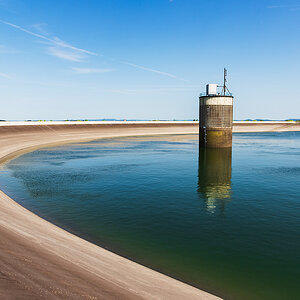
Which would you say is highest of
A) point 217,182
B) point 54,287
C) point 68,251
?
point 54,287

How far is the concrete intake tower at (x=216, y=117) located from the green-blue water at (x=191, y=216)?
69.6 feet

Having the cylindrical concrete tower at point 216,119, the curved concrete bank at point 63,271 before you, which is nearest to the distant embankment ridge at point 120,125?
the cylindrical concrete tower at point 216,119

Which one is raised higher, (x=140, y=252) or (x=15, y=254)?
(x=15, y=254)

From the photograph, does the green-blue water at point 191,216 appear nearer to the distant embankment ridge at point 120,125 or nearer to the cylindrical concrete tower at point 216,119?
the cylindrical concrete tower at point 216,119

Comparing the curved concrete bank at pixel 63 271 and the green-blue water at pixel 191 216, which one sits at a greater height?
the curved concrete bank at pixel 63 271

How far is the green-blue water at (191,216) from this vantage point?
12.2 metres

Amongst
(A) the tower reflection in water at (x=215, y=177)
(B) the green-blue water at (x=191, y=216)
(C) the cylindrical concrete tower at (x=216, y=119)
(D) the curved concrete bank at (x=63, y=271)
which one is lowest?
(A) the tower reflection in water at (x=215, y=177)

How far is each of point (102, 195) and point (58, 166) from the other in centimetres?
1978

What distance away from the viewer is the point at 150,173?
1433 inches

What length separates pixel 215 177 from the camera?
35.5 meters

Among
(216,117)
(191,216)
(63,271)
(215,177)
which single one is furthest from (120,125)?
(63,271)

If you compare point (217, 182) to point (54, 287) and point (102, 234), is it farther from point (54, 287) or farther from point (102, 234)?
point (54, 287)

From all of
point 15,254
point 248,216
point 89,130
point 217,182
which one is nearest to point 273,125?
point 89,130

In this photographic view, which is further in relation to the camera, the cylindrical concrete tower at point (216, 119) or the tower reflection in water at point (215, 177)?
the cylindrical concrete tower at point (216, 119)
